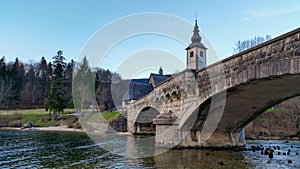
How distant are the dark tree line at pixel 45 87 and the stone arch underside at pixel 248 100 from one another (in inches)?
1556

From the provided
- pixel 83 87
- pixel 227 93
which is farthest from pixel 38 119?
pixel 227 93

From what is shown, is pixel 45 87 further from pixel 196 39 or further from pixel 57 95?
pixel 196 39

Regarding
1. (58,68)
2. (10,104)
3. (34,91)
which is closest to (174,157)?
(58,68)

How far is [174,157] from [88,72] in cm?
4237

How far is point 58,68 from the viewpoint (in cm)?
5453

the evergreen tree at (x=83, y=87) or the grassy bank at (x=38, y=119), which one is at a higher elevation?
the evergreen tree at (x=83, y=87)

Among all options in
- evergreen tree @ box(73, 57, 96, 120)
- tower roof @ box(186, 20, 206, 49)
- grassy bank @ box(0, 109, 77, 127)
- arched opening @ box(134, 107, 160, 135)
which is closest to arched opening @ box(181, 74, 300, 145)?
Answer: tower roof @ box(186, 20, 206, 49)

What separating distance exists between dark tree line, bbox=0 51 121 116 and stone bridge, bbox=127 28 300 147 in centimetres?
3651

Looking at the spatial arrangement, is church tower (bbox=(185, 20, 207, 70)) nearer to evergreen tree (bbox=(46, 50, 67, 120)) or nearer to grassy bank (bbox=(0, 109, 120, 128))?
grassy bank (bbox=(0, 109, 120, 128))


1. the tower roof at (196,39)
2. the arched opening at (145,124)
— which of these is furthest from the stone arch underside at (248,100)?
the arched opening at (145,124)

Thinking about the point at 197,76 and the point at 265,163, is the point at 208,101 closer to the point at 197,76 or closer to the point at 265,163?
the point at 197,76

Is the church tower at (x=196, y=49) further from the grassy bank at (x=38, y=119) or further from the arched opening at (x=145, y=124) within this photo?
the grassy bank at (x=38, y=119)

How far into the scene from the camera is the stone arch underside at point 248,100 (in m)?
10.4

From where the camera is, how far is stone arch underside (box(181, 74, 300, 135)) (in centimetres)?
1042
